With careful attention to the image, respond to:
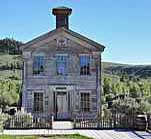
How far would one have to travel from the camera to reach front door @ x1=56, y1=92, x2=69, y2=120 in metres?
33.8

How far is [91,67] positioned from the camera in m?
34.0

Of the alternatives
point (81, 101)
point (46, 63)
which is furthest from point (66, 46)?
point (81, 101)

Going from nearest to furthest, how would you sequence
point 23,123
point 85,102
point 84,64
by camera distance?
point 23,123
point 85,102
point 84,64

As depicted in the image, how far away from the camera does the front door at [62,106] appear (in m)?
33.8

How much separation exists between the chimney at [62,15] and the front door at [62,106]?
5799 millimetres

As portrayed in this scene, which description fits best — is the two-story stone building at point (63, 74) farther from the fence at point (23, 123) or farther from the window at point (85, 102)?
the fence at point (23, 123)

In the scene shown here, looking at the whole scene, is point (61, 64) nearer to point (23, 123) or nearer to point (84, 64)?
point (84, 64)

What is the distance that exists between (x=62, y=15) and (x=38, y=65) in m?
4.97

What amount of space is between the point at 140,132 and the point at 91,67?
9.95 meters

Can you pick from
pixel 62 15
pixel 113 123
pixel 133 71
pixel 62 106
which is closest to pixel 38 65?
pixel 62 106

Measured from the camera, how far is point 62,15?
35719mm

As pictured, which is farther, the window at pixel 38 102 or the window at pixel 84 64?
the window at pixel 84 64

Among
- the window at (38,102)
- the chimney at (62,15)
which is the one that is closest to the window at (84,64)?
the chimney at (62,15)

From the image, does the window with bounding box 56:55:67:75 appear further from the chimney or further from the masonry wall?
the chimney
